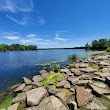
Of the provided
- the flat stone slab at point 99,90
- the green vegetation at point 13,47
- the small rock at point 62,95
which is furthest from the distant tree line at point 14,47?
the flat stone slab at point 99,90

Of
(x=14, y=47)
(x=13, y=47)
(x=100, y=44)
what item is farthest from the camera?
(x=14, y=47)

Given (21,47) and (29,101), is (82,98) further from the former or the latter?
(21,47)

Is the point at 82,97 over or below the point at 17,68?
over

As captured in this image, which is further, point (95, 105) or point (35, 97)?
point (35, 97)

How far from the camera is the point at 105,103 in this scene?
199 inches

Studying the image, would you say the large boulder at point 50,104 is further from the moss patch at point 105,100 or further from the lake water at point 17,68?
the lake water at point 17,68

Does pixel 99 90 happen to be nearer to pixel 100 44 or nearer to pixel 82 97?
pixel 82 97

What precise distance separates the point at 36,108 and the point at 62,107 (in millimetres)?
970

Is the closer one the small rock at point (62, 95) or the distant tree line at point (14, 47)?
the small rock at point (62, 95)

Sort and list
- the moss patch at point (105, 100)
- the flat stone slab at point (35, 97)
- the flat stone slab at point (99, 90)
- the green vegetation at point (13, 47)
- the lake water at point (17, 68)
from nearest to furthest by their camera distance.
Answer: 1. the moss patch at point (105, 100)
2. the flat stone slab at point (35, 97)
3. the flat stone slab at point (99, 90)
4. the lake water at point (17, 68)
5. the green vegetation at point (13, 47)

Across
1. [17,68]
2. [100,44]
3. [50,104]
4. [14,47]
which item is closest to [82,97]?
[50,104]

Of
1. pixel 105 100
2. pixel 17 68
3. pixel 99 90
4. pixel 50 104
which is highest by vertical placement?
pixel 99 90

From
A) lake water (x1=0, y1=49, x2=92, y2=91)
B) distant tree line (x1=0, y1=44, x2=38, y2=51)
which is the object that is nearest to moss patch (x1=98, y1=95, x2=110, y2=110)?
lake water (x1=0, y1=49, x2=92, y2=91)

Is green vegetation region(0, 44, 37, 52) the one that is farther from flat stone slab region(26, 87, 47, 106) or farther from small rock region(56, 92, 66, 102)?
small rock region(56, 92, 66, 102)
